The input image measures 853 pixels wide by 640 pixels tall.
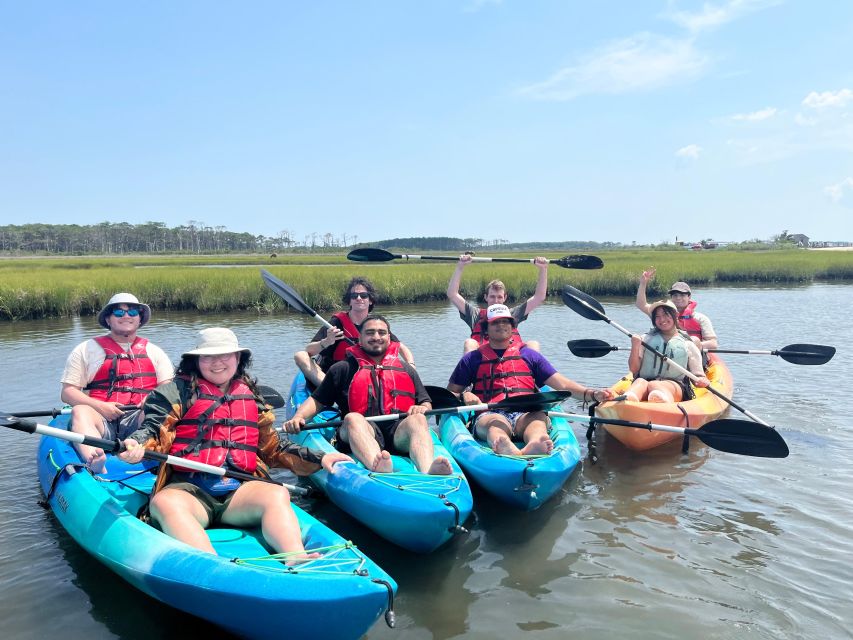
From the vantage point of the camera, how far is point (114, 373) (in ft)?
16.7

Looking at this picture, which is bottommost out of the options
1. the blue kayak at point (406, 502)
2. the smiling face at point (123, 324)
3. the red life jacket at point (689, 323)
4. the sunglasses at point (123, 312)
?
the blue kayak at point (406, 502)

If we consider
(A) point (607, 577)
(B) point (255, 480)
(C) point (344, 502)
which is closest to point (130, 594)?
(B) point (255, 480)

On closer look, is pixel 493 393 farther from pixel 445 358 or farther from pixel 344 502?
pixel 445 358

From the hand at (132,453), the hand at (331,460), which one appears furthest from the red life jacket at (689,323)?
the hand at (132,453)

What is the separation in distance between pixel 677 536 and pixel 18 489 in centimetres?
524

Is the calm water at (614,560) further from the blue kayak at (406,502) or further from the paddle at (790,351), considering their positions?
the paddle at (790,351)

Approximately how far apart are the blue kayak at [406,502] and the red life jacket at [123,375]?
182 centimetres

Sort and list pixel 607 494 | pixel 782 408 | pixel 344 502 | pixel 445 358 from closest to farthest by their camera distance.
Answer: pixel 344 502 → pixel 607 494 → pixel 782 408 → pixel 445 358

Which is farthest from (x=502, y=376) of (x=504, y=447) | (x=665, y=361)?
(x=665, y=361)

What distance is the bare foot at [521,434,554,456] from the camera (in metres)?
4.67

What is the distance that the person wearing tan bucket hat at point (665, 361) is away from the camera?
6594mm

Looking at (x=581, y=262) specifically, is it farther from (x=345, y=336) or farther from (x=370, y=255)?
(x=345, y=336)

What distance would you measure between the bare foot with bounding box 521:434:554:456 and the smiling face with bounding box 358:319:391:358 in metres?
1.30

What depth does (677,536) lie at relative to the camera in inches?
177
